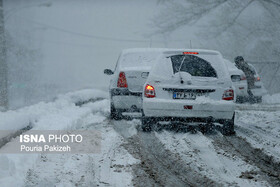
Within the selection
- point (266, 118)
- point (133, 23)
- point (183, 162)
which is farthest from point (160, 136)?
point (133, 23)

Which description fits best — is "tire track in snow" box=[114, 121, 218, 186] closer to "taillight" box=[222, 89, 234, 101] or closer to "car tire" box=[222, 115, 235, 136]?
"car tire" box=[222, 115, 235, 136]

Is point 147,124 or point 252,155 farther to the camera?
point 147,124

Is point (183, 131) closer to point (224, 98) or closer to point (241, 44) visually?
point (224, 98)

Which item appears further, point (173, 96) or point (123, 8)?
point (123, 8)

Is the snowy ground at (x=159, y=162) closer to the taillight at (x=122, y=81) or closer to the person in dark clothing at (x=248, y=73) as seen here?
the taillight at (x=122, y=81)

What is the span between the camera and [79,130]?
7.81 metres

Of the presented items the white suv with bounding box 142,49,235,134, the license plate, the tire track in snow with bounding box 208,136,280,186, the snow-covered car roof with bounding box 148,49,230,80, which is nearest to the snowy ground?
the tire track in snow with bounding box 208,136,280,186

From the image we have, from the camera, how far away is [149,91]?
7273 millimetres

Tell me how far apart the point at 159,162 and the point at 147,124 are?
95.0 inches

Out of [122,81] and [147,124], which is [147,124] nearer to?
[147,124]

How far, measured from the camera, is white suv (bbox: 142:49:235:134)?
23.1ft

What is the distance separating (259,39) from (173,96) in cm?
1838

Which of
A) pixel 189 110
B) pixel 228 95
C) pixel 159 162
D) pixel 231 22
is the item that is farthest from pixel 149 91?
pixel 231 22

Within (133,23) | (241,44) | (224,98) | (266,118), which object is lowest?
(266,118)
